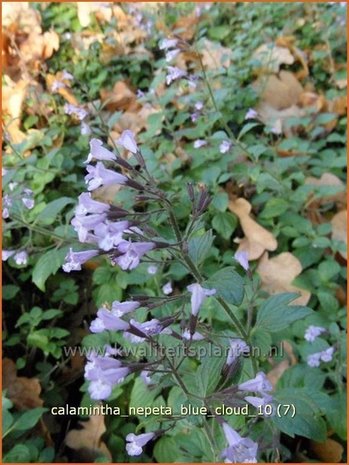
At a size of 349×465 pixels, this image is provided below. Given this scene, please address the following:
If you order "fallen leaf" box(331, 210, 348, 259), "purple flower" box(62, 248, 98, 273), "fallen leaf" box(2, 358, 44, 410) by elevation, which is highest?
"purple flower" box(62, 248, 98, 273)

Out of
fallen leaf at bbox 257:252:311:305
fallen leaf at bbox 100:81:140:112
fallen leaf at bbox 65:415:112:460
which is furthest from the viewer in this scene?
fallen leaf at bbox 100:81:140:112

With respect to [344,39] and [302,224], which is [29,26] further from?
[302,224]

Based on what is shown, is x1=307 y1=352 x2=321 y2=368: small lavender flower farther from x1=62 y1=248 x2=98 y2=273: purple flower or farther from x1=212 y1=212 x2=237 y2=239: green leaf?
x1=62 y1=248 x2=98 y2=273: purple flower

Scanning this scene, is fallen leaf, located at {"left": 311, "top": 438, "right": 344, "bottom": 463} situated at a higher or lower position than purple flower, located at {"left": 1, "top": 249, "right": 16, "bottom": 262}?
lower

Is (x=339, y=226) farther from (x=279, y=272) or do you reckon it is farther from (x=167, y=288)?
(x=167, y=288)

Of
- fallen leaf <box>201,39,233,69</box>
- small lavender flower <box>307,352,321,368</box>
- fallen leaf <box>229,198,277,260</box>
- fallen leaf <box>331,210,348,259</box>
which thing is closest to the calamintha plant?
small lavender flower <box>307,352,321,368</box>
